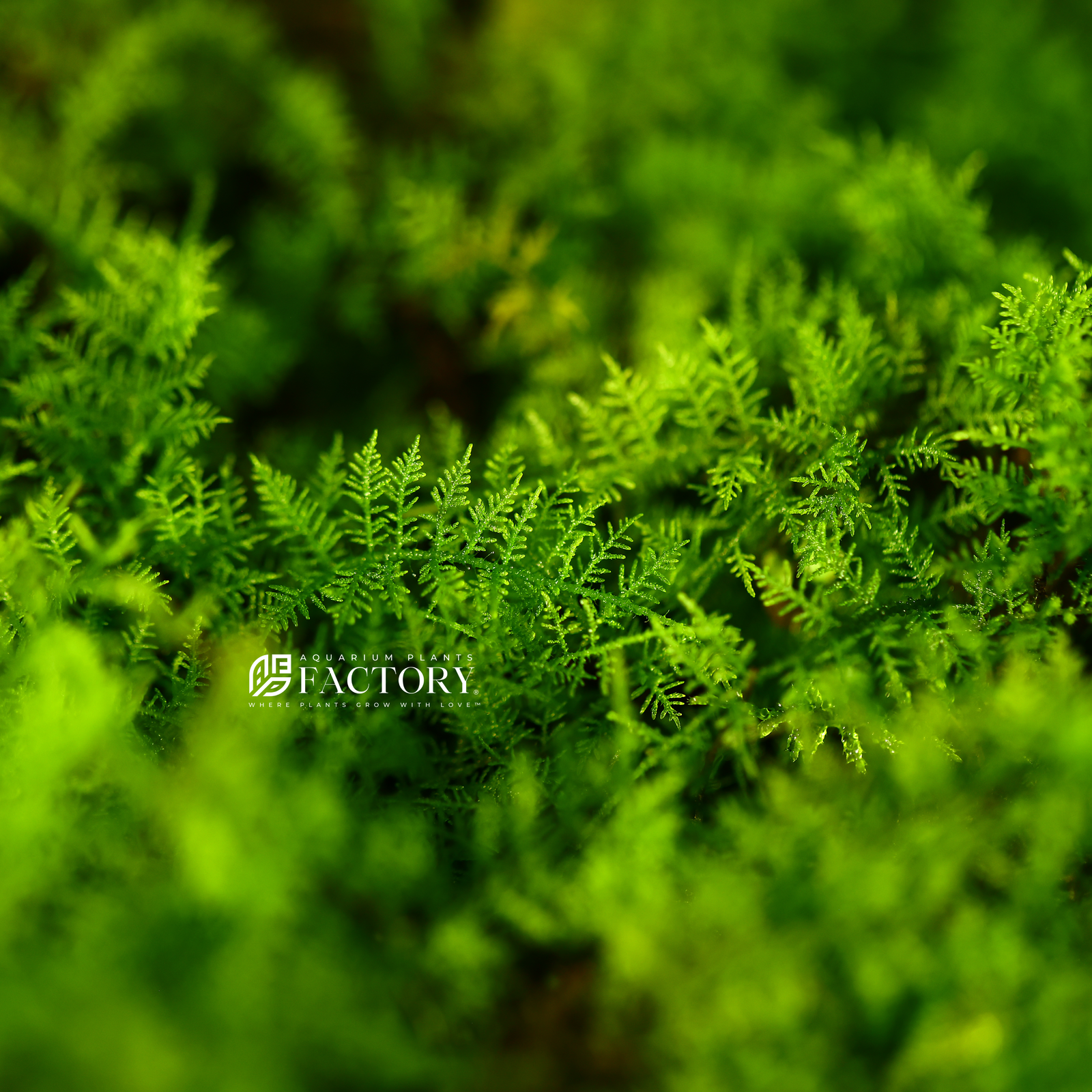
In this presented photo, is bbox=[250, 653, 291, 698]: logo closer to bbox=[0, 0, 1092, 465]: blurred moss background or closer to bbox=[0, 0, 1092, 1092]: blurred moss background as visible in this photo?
bbox=[0, 0, 1092, 1092]: blurred moss background

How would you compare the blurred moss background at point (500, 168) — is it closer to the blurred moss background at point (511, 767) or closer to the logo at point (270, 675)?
the blurred moss background at point (511, 767)

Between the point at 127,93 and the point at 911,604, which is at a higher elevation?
the point at 127,93

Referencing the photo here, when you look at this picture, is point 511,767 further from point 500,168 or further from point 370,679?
point 500,168

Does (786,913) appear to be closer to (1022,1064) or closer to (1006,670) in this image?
(1022,1064)

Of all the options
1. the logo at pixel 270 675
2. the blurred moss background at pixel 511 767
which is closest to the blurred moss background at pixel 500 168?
the blurred moss background at pixel 511 767

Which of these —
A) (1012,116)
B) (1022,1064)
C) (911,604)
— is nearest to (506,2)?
(1012,116)

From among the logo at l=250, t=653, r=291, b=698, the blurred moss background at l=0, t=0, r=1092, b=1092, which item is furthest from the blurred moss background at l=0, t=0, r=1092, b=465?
the logo at l=250, t=653, r=291, b=698
